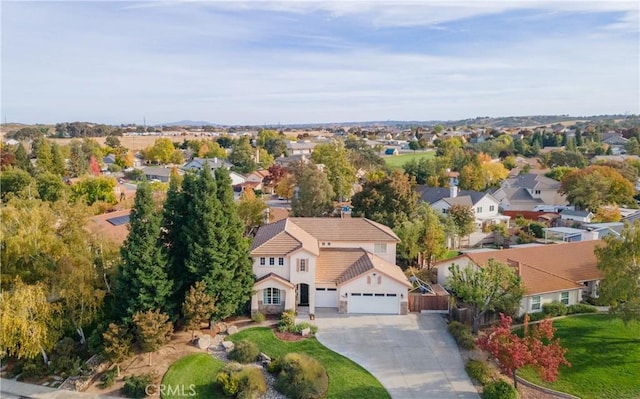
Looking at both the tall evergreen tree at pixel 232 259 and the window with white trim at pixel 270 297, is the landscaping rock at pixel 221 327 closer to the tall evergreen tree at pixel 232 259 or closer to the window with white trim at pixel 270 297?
the tall evergreen tree at pixel 232 259

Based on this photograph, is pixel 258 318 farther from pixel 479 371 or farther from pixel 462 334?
pixel 479 371

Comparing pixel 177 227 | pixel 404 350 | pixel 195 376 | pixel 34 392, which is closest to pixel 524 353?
pixel 404 350

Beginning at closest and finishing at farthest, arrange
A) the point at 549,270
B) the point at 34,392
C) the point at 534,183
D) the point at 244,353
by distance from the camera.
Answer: the point at 34,392, the point at 244,353, the point at 549,270, the point at 534,183

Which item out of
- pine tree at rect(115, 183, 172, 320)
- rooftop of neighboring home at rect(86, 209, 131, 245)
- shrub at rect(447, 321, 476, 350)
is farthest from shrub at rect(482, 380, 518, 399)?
rooftop of neighboring home at rect(86, 209, 131, 245)

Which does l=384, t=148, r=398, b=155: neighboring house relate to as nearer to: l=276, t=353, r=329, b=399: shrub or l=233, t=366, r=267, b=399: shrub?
l=276, t=353, r=329, b=399: shrub

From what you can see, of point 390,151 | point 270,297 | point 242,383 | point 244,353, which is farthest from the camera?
point 390,151

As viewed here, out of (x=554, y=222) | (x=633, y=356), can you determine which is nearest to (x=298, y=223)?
(x=633, y=356)

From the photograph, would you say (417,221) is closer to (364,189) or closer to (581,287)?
(364,189)
